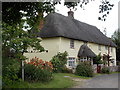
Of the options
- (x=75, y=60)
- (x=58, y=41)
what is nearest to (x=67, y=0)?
(x=58, y=41)

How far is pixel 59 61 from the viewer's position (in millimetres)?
18734

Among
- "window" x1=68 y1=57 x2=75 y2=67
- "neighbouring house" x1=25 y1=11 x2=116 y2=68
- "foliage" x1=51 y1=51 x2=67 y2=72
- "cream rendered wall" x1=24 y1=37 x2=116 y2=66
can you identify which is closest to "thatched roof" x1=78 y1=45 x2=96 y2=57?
"neighbouring house" x1=25 y1=11 x2=116 y2=68

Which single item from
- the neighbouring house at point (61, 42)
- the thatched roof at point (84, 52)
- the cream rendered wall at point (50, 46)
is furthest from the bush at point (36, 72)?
the thatched roof at point (84, 52)

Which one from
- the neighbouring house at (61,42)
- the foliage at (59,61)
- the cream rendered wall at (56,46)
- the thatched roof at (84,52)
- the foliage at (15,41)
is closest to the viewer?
the foliage at (15,41)

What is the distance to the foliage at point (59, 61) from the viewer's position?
18.5 meters

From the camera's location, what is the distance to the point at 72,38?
21.7 meters

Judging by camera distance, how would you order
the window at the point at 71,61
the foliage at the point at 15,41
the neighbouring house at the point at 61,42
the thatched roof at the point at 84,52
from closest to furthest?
the foliage at the point at 15,41 < the neighbouring house at the point at 61,42 < the window at the point at 71,61 < the thatched roof at the point at 84,52

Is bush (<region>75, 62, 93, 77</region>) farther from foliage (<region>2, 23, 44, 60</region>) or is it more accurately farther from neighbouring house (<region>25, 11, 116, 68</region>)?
foliage (<region>2, 23, 44, 60</region>)

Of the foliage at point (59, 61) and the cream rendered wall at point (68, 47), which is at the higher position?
the cream rendered wall at point (68, 47)

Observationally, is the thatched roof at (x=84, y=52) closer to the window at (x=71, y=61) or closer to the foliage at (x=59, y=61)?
the window at (x=71, y=61)

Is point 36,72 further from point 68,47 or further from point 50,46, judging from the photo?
point 68,47

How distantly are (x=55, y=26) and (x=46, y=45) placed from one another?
2964mm

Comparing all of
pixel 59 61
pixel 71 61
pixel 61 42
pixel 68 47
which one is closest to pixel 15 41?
pixel 59 61

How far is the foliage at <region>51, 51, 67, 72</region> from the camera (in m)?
18.5
